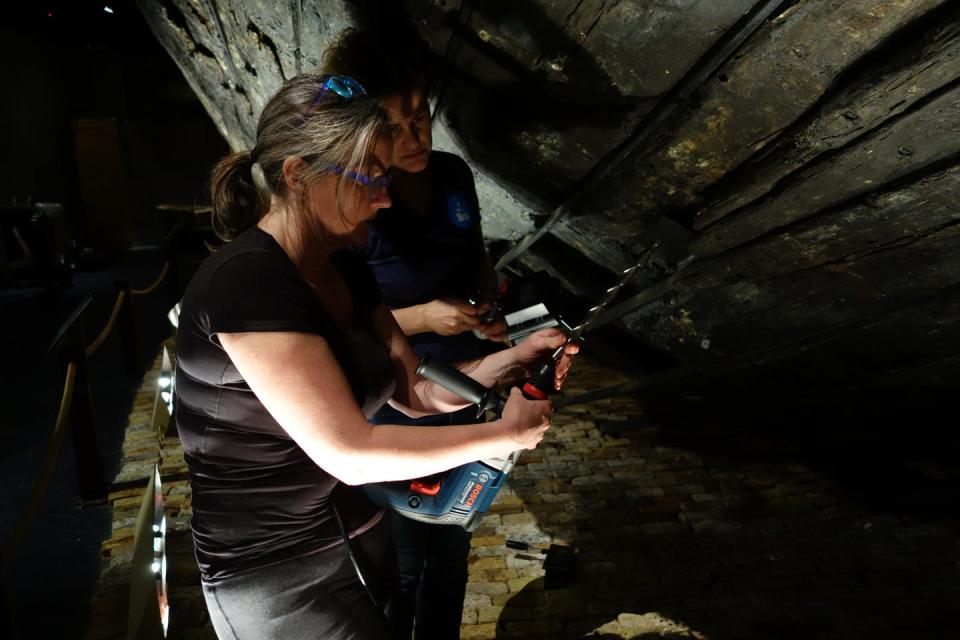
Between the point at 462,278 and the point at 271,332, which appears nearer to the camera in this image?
the point at 271,332

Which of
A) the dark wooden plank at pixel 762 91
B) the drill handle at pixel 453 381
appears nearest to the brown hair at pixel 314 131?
the drill handle at pixel 453 381

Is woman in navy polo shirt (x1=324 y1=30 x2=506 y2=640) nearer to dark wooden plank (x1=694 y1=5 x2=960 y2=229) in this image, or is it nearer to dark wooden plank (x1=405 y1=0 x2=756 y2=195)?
dark wooden plank (x1=405 y1=0 x2=756 y2=195)

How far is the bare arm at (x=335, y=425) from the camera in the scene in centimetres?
113

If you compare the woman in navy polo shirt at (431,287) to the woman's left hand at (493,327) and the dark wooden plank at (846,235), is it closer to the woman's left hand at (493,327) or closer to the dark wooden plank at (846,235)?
the woman's left hand at (493,327)

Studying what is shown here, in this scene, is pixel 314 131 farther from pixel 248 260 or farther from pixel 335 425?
pixel 335 425

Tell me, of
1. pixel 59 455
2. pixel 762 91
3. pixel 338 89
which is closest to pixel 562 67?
pixel 762 91

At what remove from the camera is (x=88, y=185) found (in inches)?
455

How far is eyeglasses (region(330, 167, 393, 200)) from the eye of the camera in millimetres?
1274

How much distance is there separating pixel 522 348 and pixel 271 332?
37.0 inches

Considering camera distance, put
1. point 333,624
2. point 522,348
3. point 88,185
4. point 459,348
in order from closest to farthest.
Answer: point 333,624, point 522,348, point 459,348, point 88,185

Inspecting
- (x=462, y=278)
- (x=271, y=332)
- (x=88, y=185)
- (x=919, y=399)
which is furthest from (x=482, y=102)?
(x=88, y=185)

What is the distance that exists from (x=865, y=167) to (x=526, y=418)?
4.85 feet

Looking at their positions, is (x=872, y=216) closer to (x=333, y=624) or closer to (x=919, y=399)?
(x=919, y=399)

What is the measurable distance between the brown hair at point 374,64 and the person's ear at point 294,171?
0.37 metres
